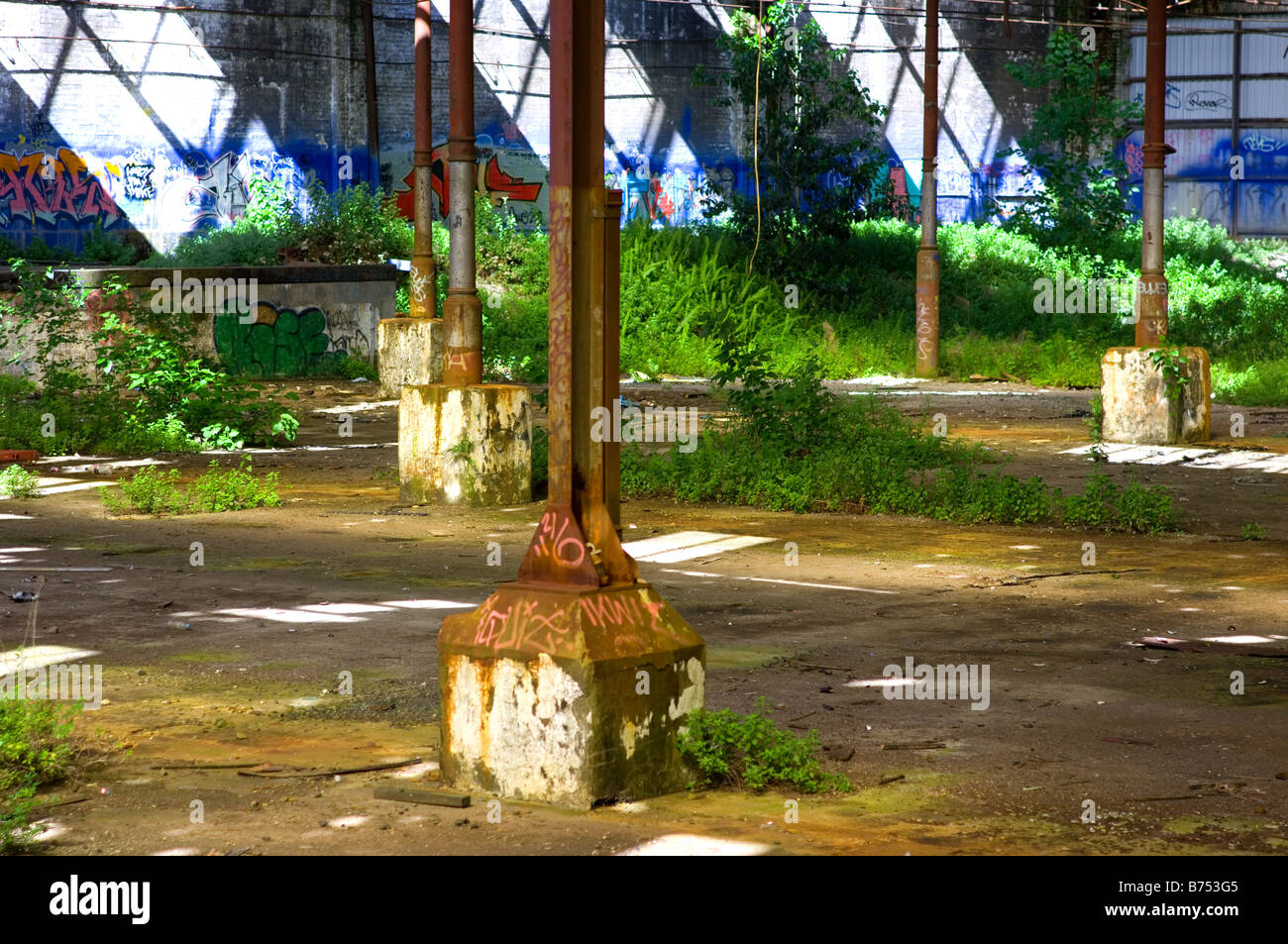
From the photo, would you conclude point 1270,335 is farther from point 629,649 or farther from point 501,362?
point 629,649

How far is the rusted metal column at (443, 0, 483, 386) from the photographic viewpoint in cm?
1194

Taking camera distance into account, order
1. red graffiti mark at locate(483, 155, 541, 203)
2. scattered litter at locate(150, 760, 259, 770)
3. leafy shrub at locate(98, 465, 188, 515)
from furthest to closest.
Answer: red graffiti mark at locate(483, 155, 541, 203) < leafy shrub at locate(98, 465, 188, 515) < scattered litter at locate(150, 760, 259, 770)

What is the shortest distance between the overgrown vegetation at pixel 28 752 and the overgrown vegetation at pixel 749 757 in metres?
2.00

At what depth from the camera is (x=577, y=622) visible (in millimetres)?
4551

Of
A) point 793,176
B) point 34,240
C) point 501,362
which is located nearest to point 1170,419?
point 501,362

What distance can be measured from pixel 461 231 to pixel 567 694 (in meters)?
8.27

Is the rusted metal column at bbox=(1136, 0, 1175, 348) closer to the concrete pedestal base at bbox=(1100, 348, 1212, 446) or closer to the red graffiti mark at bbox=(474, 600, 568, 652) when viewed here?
the concrete pedestal base at bbox=(1100, 348, 1212, 446)

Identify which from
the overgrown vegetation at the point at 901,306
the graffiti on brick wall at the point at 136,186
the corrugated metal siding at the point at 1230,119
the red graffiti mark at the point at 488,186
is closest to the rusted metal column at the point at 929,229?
the overgrown vegetation at the point at 901,306

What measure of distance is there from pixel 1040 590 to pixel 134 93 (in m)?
24.1

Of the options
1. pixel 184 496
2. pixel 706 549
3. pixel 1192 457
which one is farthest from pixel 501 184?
pixel 706 549

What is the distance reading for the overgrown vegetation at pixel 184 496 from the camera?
1178cm

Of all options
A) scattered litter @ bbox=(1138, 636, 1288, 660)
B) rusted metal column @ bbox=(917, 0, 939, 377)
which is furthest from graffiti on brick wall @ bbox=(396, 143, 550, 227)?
scattered litter @ bbox=(1138, 636, 1288, 660)

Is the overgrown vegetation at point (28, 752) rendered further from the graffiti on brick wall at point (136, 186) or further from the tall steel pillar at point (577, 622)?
the graffiti on brick wall at point (136, 186)

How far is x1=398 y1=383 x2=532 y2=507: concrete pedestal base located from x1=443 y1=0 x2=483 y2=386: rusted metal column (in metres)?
0.24
